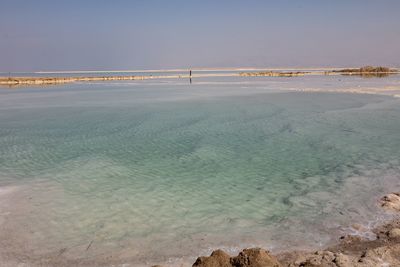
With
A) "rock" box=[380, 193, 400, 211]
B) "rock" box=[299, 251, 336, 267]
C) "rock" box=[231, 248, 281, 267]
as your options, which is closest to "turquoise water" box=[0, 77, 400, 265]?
"rock" box=[380, 193, 400, 211]

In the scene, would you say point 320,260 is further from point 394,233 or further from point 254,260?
point 394,233

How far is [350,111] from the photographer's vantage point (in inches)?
1027

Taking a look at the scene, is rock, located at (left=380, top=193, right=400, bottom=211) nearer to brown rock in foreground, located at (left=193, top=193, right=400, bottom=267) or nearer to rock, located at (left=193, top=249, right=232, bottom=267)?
brown rock in foreground, located at (left=193, top=193, right=400, bottom=267)

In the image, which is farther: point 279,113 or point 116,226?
point 279,113

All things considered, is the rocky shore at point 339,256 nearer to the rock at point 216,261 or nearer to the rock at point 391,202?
the rock at point 216,261

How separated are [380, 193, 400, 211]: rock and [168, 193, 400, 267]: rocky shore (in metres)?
1.16

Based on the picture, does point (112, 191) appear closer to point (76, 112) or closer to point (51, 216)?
point (51, 216)

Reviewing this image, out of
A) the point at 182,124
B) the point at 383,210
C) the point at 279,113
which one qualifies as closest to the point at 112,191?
the point at 383,210

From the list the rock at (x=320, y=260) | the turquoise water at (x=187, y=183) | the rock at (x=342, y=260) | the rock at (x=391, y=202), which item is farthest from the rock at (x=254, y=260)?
the rock at (x=391, y=202)

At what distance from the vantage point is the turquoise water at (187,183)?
290 inches

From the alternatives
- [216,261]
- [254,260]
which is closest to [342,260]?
[254,260]

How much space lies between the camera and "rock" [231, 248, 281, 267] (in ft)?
17.0

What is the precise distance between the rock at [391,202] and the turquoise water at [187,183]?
0.24 meters

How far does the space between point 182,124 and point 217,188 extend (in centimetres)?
1102
